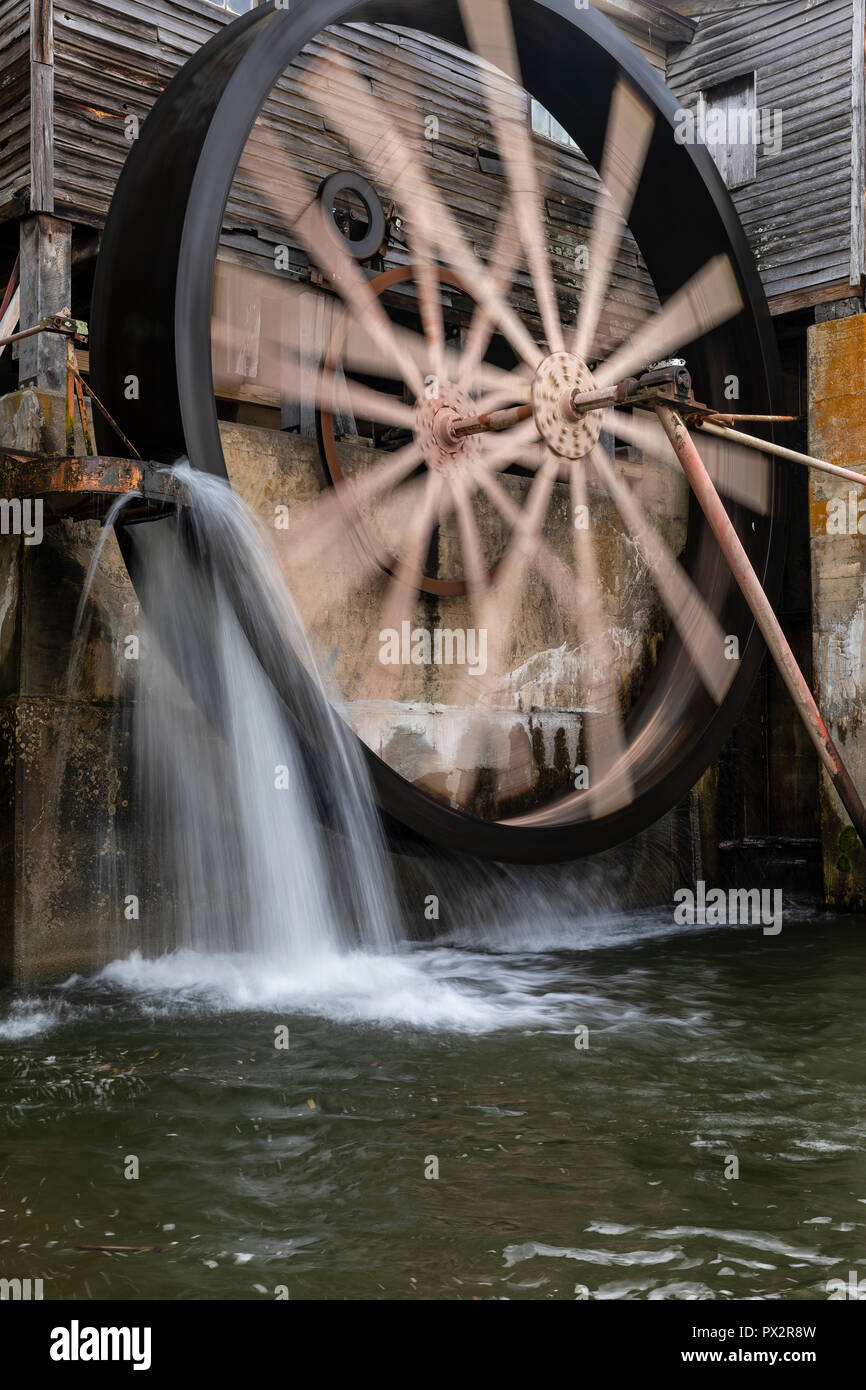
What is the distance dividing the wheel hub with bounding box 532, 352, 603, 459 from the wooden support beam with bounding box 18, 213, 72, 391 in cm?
217

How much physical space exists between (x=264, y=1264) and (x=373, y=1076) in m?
1.27

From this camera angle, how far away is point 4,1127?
3.03 metres

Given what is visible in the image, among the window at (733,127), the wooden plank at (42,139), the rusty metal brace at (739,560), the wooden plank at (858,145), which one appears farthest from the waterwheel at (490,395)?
the window at (733,127)

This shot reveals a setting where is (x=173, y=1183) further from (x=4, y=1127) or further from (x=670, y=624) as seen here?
(x=670, y=624)

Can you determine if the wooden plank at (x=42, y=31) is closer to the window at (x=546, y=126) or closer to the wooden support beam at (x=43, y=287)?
the wooden support beam at (x=43, y=287)

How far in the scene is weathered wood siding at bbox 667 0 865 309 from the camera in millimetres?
7801

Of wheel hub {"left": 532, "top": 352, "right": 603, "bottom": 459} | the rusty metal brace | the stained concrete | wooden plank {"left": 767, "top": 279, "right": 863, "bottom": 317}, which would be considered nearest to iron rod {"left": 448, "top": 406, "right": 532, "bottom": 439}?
wheel hub {"left": 532, "top": 352, "right": 603, "bottom": 459}

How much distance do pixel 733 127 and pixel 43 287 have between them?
16.2 feet

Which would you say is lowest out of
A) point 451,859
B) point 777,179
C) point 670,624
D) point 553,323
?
point 451,859

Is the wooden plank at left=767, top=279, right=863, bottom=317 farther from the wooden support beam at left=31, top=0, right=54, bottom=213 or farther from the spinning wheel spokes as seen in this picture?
the wooden support beam at left=31, top=0, right=54, bottom=213

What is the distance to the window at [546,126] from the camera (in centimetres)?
808

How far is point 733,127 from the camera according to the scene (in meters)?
8.51

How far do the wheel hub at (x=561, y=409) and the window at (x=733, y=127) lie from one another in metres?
2.84
